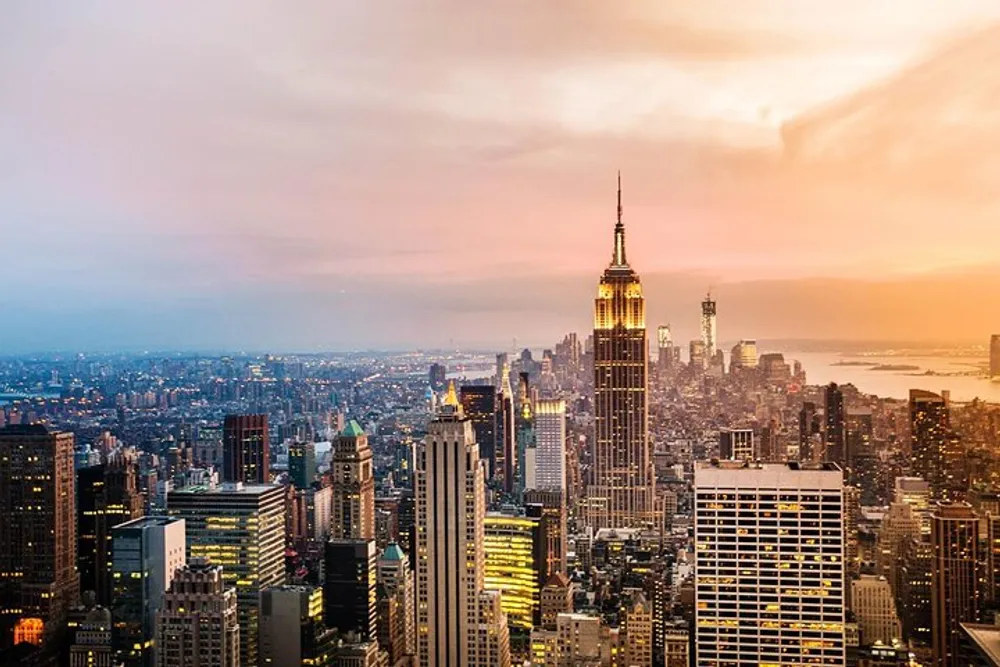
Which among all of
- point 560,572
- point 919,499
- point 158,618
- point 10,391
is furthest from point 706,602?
point 10,391

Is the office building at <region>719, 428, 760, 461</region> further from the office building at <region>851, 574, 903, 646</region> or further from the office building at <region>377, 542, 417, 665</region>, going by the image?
the office building at <region>377, 542, 417, 665</region>

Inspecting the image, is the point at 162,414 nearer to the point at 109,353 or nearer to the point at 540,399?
the point at 109,353

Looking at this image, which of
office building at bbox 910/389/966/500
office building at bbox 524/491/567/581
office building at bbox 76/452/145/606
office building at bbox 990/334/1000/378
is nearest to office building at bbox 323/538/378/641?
office building at bbox 524/491/567/581

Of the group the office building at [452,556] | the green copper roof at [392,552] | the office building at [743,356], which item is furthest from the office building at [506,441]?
the office building at [743,356]

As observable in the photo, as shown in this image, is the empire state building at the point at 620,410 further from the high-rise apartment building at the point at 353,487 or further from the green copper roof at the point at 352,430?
the high-rise apartment building at the point at 353,487

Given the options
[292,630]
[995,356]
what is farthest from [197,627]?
[995,356]

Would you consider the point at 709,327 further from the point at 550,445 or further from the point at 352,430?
the point at 550,445
